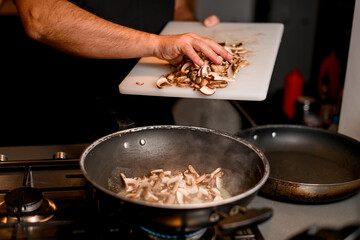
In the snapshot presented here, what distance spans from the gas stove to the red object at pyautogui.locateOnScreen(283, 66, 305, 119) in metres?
1.89

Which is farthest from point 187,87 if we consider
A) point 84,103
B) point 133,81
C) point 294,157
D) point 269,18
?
point 269,18

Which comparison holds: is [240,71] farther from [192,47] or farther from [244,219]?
[244,219]

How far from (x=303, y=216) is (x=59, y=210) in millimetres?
535

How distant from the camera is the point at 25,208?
82 cm

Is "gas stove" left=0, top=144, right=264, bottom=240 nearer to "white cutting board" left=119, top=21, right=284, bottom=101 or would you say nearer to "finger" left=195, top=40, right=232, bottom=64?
"white cutting board" left=119, top=21, right=284, bottom=101

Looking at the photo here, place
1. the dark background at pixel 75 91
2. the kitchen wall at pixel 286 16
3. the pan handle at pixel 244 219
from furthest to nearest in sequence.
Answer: the kitchen wall at pixel 286 16 → the dark background at pixel 75 91 → the pan handle at pixel 244 219

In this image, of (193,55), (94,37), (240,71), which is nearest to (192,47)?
(193,55)

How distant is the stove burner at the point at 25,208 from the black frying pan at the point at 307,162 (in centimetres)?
49

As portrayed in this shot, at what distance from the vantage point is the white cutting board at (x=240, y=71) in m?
1.07

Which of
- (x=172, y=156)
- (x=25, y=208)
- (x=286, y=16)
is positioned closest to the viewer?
(x=25, y=208)

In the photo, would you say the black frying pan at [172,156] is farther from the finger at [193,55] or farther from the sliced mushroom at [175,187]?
the finger at [193,55]

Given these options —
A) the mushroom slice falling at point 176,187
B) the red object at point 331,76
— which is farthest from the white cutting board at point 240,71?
the red object at point 331,76

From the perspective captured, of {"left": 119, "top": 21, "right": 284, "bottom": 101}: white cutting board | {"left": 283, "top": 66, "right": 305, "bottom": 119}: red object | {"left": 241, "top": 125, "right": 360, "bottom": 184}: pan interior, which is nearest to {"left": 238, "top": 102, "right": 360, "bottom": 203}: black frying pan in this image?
{"left": 241, "top": 125, "right": 360, "bottom": 184}: pan interior

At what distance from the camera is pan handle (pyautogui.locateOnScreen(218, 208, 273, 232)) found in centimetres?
60
